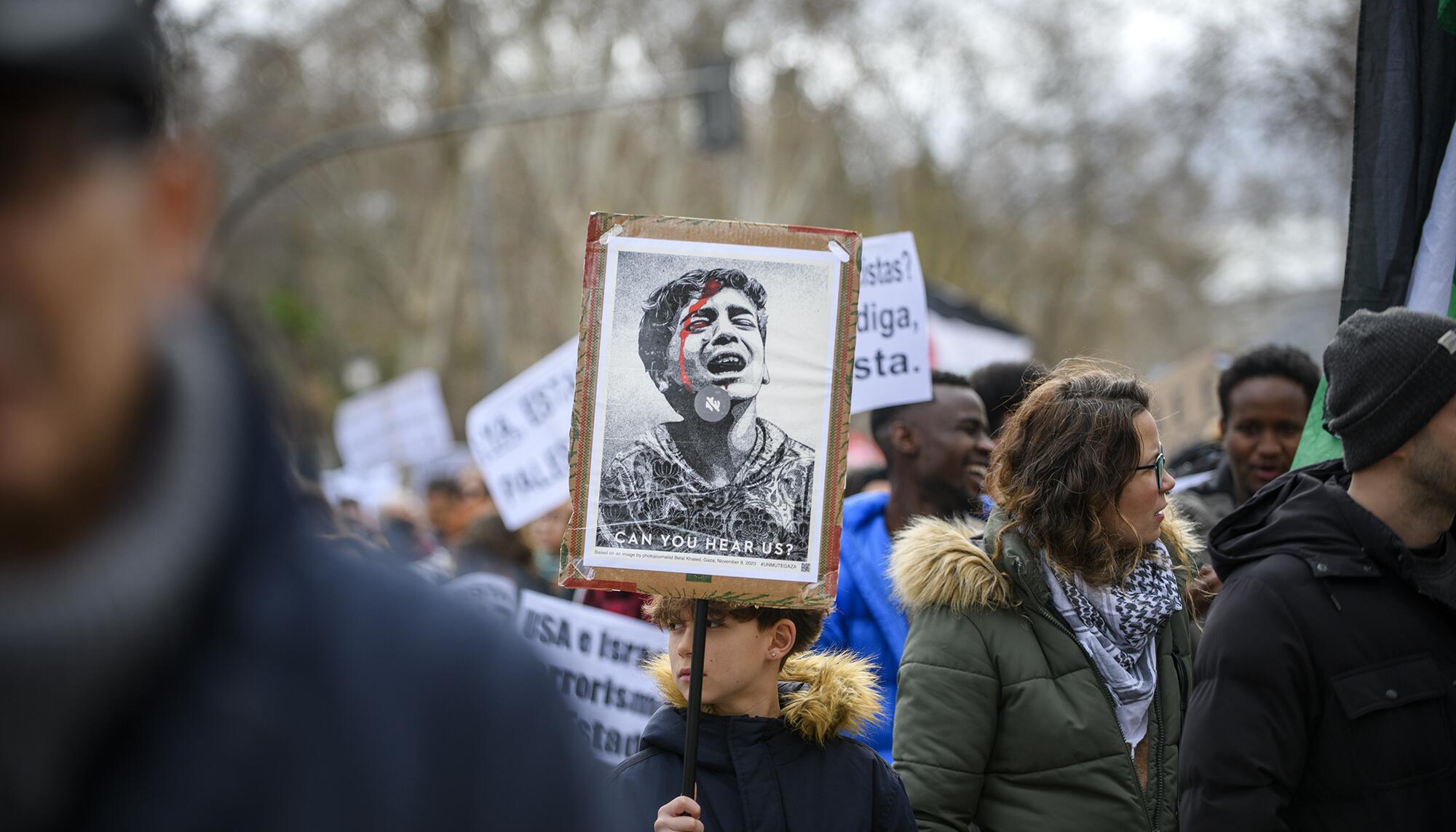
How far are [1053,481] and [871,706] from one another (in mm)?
694

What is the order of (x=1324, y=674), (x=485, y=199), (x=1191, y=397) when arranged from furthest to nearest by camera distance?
(x=485, y=199) < (x=1191, y=397) < (x=1324, y=674)

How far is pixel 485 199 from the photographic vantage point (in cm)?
2650

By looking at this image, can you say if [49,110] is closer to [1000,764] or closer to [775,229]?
[775,229]

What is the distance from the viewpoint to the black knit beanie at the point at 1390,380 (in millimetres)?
2730

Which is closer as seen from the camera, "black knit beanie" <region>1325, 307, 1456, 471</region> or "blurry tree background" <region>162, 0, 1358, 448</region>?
"black knit beanie" <region>1325, 307, 1456, 471</region>

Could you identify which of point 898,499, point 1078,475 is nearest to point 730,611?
point 1078,475

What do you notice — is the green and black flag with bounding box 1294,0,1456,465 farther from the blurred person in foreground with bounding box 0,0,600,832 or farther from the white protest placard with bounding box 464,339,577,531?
the white protest placard with bounding box 464,339,577,531

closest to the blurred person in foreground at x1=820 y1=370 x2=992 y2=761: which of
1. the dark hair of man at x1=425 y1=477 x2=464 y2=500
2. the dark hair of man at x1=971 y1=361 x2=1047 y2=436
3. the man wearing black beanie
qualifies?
the dark hair of man at x1=971 y1=361 x2=1047 y2=436

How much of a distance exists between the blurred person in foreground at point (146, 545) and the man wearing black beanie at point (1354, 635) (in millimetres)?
1999

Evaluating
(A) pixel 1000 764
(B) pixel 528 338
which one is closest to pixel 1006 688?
(A) pixel 1000 764

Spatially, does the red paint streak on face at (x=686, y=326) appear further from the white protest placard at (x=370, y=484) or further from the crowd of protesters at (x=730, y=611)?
the white protest placard at (x=370, y=484)

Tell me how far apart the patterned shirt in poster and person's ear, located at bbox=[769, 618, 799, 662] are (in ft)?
1.28

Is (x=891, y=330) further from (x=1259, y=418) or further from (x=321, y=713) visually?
(x=321, y=713)

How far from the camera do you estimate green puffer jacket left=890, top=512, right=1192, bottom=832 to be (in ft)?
9.75
